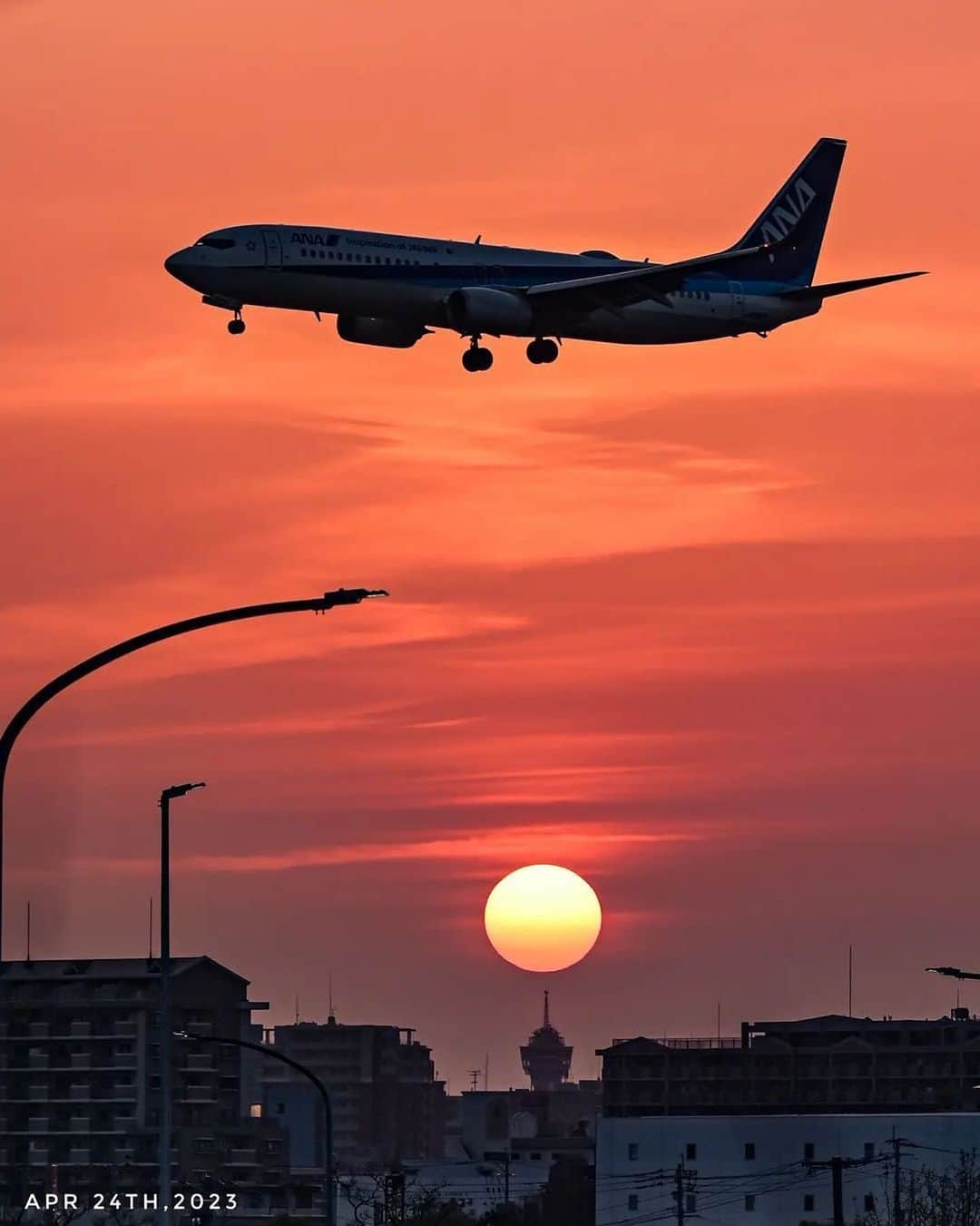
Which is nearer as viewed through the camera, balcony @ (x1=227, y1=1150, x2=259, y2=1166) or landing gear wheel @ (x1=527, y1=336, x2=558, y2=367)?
landing gear wheel @ (x1=527, y1=336, x2=558, y2=367)

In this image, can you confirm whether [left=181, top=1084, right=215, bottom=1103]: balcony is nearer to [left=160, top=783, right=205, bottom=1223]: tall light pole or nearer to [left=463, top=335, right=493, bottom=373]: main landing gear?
[left=463, top=335, right=493, bottom=373]: main landing gear

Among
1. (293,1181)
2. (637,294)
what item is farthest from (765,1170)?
(637,294)

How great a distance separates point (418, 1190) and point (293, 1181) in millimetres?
11865

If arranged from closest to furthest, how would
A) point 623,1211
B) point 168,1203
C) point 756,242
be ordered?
point 168,1203, point 756,242, point 623,1211

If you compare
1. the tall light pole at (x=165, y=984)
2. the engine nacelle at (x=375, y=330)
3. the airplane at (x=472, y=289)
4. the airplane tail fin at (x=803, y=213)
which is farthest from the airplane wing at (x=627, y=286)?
the tall light pole at (x=165, y=984)

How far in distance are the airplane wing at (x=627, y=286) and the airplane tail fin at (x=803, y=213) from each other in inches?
622

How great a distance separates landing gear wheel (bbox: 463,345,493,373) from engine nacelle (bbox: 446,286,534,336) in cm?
105

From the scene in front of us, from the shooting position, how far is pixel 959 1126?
13388 cm

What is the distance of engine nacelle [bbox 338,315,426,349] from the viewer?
83.3 metres

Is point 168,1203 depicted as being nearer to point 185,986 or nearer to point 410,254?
point 410,254

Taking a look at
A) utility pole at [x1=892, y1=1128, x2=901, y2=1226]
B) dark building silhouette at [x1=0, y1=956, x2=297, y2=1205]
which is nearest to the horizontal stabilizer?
utility pole at [x1=892, y1=1128, x2=901, y2=1226]

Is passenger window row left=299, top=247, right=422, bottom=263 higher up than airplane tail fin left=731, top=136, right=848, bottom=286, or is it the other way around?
airplane tail fin left=731, top=136, right=848, bottom=286

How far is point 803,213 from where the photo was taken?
4518 inches

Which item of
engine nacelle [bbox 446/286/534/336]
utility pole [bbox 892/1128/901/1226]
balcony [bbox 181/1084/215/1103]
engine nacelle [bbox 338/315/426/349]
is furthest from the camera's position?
balcony [bbox 181/1084/215/1103]
